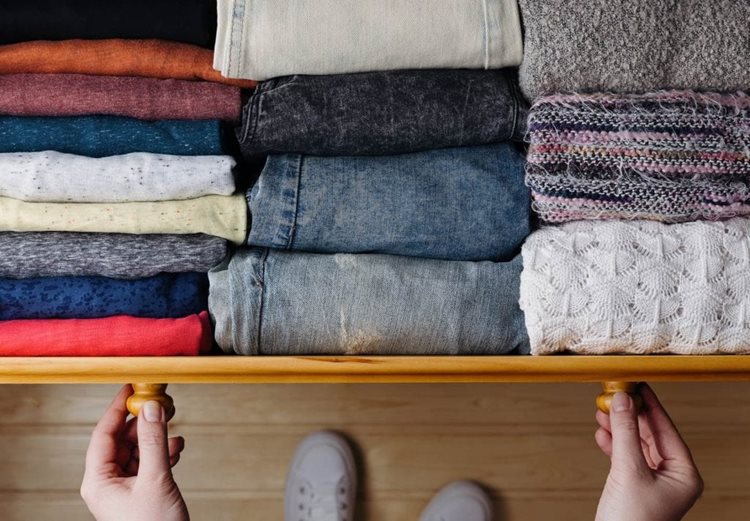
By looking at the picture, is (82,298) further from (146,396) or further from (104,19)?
(104,19)

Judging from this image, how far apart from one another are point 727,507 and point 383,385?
759 mm

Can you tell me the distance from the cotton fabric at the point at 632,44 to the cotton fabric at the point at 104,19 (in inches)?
15.3

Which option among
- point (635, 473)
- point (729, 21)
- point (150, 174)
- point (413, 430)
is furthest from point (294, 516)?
point (729, 21)

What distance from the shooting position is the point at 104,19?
2.19 feet

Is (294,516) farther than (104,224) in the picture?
Yes

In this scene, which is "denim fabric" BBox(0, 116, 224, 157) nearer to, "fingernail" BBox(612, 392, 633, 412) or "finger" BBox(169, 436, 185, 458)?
"finger" BBox(169, 436, 185, 458)

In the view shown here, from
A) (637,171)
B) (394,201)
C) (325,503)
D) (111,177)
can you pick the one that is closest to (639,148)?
(637,171)

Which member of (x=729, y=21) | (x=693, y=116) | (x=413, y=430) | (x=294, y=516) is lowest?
(x=294, y=516)

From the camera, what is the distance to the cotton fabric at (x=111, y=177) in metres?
0.66

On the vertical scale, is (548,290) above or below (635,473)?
above

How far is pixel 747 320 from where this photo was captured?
70cm

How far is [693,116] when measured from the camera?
2.23ft

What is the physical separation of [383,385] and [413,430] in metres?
0.11

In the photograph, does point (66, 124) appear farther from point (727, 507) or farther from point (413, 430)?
point (727, 507)
